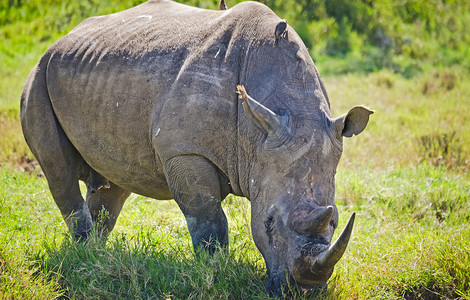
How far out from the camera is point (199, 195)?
4105 mm

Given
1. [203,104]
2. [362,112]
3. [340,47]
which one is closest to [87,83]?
[203,104]

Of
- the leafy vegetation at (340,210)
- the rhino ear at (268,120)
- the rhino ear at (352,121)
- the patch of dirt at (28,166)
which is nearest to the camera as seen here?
the rhino ear at (268,120)

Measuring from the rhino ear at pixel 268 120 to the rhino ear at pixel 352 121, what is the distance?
12.9 inches

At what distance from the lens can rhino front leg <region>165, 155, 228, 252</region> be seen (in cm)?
409

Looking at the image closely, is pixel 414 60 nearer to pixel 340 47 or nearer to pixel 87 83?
pixel 340 47

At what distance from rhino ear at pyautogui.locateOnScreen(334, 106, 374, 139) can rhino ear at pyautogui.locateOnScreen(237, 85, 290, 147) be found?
0.33 metres

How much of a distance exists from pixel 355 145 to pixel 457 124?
178 cm

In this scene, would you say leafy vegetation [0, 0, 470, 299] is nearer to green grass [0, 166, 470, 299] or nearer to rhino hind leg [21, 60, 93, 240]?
green grass [0, 166, 470, 299]

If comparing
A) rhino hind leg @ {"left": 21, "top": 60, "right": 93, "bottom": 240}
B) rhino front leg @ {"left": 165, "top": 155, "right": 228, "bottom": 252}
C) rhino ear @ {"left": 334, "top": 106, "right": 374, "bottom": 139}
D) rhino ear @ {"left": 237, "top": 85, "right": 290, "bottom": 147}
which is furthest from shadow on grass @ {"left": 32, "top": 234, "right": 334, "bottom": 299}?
rhino ear @ {"left": 334, "top": 106, "right": 374, "bottom": 139}

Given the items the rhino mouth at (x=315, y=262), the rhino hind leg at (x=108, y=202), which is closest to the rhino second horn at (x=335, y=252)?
the rhino mouth at (x=315, y=262)

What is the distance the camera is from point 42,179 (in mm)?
6672

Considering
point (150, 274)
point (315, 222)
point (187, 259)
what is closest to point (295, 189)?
point (315, 222)

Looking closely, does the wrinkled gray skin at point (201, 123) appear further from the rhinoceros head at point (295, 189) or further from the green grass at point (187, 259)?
the green grass at point (187, 259)

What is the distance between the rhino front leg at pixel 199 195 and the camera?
4086 mm
